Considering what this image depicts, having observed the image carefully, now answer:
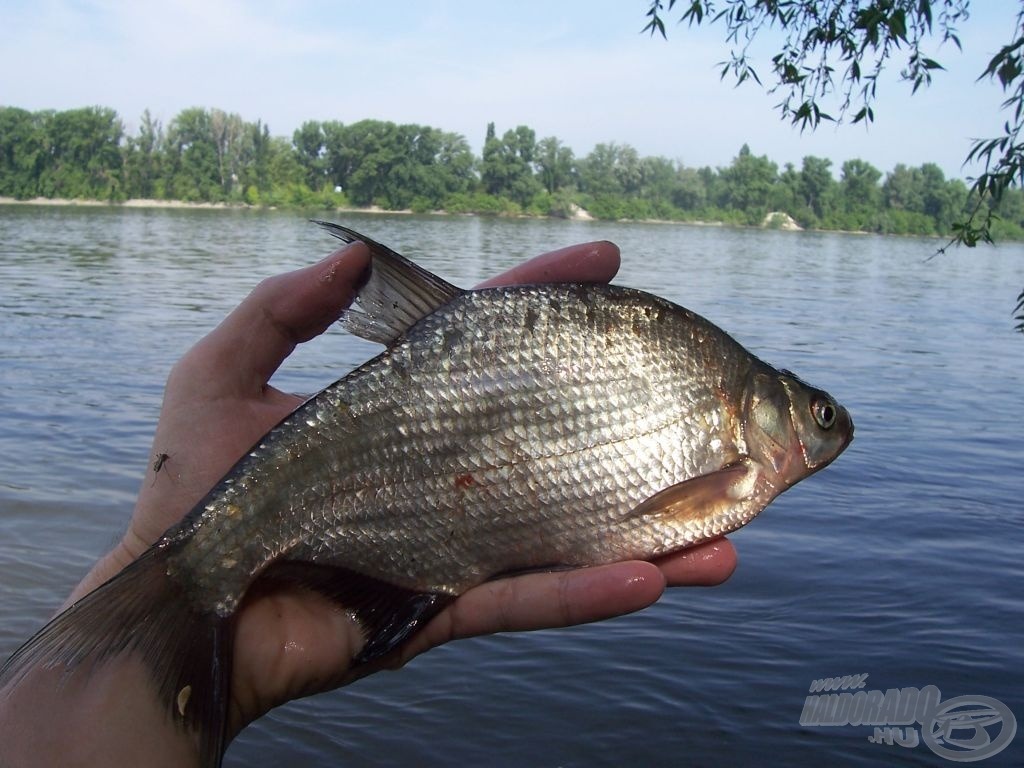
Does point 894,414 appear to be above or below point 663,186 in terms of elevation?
below

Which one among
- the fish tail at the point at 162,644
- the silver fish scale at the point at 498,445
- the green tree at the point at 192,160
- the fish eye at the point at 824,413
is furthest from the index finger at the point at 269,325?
the green tree at the point at 192,160

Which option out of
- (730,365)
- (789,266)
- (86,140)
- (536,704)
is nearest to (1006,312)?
(789,266)

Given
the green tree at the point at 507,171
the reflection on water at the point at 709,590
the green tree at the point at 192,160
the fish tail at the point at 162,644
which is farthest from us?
the green tree at the point at 507,171

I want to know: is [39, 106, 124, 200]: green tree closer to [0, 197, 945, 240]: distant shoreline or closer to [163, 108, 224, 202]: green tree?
[0, 197, 945, 240]: distant shoreline

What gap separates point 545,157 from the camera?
122 metres

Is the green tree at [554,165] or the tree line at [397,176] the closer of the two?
the tree line at [397,176]

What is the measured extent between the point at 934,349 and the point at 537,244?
3552 centimetres

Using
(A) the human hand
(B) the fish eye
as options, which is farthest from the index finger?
(B) the fish eye

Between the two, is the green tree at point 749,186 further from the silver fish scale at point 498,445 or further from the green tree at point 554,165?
the silver fish scale at point 498,445

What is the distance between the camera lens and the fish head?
274 cm

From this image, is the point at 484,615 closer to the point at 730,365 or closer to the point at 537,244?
the point at 730,365
